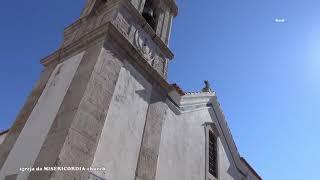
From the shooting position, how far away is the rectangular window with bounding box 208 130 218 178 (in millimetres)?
8422

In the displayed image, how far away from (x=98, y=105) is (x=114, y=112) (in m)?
0.43

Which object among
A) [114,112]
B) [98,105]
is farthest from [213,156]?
[98,105]

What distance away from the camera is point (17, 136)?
5.66m

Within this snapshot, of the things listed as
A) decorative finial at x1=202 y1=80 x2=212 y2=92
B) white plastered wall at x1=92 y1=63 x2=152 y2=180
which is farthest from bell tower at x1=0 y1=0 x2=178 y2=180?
decorative finial at x1=202 y1=80 x2=212 y2=92

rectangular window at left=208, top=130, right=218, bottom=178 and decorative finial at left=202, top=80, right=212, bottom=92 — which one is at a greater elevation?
decorative finial at left=202, top=80, right=212, bottom=92

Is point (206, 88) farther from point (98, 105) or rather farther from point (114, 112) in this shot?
point (98, 105)

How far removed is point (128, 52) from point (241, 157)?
6361 millimetres

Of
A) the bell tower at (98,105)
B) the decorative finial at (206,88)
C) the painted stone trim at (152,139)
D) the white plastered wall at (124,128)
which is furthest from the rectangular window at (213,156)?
the white plastered wall at (124,128)

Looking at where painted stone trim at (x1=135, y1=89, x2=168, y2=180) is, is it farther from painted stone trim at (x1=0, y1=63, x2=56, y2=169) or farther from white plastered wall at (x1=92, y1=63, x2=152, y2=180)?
painted stone trim at (x1=0, y1=63, x2=56, y2=169)

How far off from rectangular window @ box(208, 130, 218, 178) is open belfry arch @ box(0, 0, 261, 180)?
0.03 meters

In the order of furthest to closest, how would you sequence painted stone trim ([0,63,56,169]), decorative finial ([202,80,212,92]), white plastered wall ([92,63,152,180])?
decorative finial ([202,80,212,92]) < painted stone trim ([0,63,56,169]) < white plastered wall ([92,63,152,180])

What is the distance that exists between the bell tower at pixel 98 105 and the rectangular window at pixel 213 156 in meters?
2.62

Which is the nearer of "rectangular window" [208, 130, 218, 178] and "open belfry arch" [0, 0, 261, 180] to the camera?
"open belfry arch" [0, 0, 261, 180]

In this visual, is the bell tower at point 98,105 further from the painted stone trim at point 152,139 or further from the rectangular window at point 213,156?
the rectangular window at point 213,156
